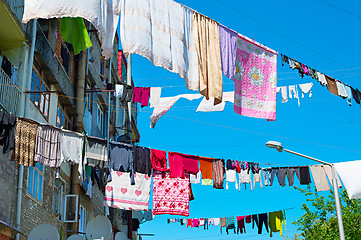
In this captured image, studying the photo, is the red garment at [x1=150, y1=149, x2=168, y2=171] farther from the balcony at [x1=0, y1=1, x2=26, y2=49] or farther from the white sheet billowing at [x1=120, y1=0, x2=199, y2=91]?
the balcony at [x1=0, y1=1, x2=26, y2=49]

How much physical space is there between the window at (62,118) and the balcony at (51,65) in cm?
42

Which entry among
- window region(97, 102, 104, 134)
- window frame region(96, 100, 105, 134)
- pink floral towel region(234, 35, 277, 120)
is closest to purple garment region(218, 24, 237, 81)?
A: pink floral towel region(234, 35, 277, 120)

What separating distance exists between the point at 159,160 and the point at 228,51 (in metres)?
5.13

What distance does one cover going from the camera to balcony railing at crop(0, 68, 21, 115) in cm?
1296

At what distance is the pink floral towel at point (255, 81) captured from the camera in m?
13.3

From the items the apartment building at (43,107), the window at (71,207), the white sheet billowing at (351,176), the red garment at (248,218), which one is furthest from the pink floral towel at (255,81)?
the red garment at (248,218)

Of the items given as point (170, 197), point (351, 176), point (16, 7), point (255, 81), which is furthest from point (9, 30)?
point (351, 176)

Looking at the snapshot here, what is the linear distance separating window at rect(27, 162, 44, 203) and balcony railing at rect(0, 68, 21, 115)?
6.91 ft

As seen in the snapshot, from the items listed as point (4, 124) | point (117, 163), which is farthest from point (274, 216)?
point (4, 124)

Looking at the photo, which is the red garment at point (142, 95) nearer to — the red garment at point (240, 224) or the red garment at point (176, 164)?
the red garment at point (176, 164)

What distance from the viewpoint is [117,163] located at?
14.3 metres

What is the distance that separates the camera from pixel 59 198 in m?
17.7

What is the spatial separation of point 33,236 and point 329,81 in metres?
10.6

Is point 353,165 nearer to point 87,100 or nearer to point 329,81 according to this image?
point 329,81
